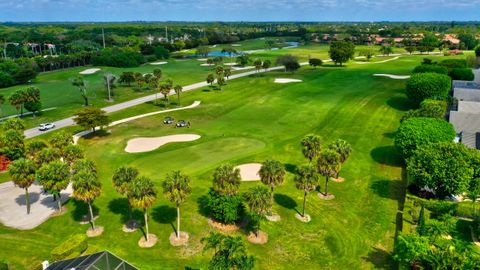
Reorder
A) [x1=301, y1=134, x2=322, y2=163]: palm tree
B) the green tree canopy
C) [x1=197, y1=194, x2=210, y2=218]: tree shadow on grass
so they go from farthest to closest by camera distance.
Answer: [x1=301, y1=134, x2=322, y2=163]: palm tree → [x1=197, y1=194, x2=210, y2=218]: tree shadow on grass → the green tree canopy

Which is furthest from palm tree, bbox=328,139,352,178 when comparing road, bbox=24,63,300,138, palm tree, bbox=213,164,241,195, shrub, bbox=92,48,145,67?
shrub, bbox=92,48,145,67

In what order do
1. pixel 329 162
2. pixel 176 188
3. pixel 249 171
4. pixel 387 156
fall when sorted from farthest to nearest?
pixel 387 156 < pixel 249 171 < pixel 329 162 < pixel 176 188

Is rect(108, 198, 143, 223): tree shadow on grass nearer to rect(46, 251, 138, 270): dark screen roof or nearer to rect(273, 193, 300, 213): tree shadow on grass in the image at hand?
rect(46, 251, 138, 270): dark screen roof

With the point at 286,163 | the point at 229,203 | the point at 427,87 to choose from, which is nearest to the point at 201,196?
the point at 229,203

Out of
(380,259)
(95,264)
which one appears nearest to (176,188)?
(95,264)

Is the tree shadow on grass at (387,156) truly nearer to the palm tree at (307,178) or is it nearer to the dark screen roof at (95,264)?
the palm tree at (307,178)

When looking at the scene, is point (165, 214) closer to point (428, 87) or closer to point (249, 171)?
point (249, 171)

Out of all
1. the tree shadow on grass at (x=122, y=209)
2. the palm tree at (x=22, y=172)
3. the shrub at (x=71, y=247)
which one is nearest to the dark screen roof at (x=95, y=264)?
the shrub at (x=71, y=247)

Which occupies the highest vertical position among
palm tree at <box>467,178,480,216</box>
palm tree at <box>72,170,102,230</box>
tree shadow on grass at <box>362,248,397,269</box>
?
palm tree at <box>72,170,102,230</box>
